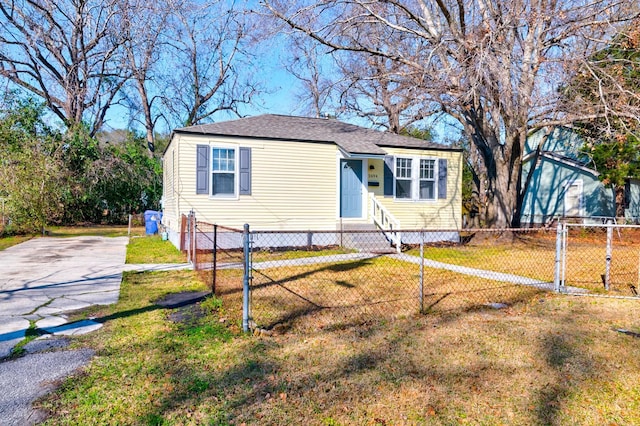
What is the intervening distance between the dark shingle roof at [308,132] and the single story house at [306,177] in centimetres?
3

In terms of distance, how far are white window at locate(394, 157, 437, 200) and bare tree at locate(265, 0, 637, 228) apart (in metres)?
2.08

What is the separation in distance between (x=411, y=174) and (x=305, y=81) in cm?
1524

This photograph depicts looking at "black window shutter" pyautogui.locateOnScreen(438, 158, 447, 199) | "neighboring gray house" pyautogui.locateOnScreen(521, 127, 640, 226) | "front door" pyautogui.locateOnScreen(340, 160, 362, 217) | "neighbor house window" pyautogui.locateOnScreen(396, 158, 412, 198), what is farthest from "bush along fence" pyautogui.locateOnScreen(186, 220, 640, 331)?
"neighboring gray house" pyautogui.locateOnScreen(521, 127, 640, 226)

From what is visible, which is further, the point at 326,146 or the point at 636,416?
the point at 326,146

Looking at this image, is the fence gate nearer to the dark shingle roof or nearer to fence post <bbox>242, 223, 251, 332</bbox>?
fence post <bbox>242, 223, 251, 332</bbox>

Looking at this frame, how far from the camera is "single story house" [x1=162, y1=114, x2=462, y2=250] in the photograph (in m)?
11.8

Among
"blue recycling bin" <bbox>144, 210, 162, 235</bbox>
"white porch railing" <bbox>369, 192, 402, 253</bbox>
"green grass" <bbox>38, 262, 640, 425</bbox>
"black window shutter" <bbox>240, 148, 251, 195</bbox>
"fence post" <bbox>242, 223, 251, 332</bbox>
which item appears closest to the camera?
"green grass" <bbox>38, 262, 640, 425</bbox>

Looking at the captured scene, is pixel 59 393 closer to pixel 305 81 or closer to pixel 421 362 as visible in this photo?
pixel 421 362

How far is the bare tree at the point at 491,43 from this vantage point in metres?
10.5

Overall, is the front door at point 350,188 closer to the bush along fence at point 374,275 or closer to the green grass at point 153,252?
the bush along fence at point 374,275

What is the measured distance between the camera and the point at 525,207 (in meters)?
24.7

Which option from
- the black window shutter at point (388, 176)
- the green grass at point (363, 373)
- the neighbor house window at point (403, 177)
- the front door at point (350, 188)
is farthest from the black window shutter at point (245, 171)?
the green grass at point (363, 373)

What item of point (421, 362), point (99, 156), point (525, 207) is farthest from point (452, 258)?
point (99, 156)

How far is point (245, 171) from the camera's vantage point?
1206 cm
